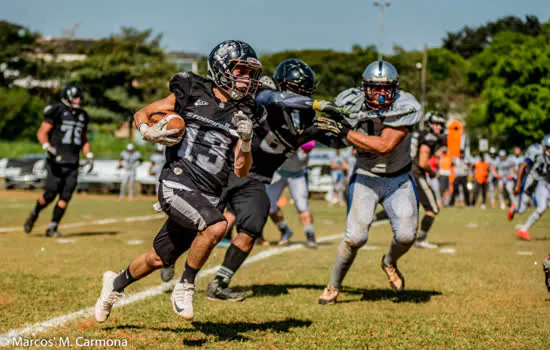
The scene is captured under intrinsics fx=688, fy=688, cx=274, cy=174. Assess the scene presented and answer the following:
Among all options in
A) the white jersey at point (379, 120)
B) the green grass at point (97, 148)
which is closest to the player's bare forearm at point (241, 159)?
the white jersey at point (379, 120)

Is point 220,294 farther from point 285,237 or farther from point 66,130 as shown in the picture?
point 66,130

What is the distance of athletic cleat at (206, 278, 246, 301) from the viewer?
605 centimetres

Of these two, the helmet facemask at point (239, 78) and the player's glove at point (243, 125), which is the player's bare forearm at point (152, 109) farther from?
the player's glove at point (243, 125)

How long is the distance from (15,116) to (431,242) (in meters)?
47.6

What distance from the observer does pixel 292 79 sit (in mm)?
6090

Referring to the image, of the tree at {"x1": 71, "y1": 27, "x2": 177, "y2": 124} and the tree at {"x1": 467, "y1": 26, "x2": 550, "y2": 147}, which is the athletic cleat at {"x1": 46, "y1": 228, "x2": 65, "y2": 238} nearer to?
the tree at {"x1": 467, "y1": 26, "x2": 550, "y2": 147}

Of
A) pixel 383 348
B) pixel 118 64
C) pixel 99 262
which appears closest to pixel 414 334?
pixel 383 348

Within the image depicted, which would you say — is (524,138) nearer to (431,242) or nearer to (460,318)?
(431,242)

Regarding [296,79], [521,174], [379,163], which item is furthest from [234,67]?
[521,174]

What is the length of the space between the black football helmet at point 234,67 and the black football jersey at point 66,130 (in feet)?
21.5

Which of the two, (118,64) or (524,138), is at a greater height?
(118,64)

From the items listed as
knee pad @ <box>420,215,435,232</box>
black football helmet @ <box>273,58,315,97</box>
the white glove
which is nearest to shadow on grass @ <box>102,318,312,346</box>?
black football helmet @ <box>273,58,315,97</box>

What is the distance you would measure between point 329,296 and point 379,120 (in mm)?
1625

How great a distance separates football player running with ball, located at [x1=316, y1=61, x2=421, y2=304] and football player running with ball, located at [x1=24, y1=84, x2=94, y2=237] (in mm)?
5921
